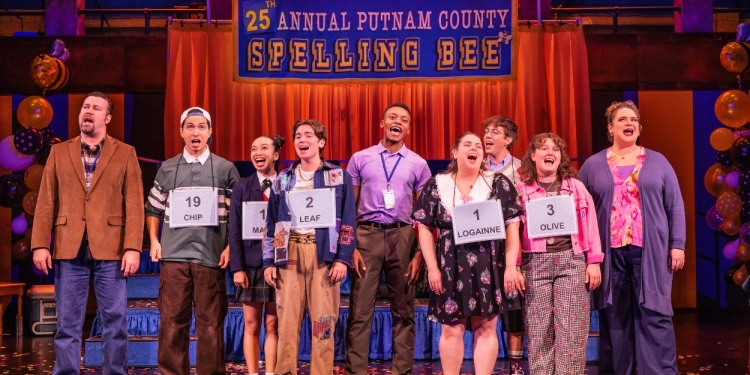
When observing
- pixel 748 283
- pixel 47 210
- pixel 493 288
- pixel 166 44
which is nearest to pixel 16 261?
pixel 166 44

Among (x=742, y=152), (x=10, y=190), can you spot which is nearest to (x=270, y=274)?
(x=10, y=190)

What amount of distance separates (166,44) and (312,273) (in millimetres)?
5197

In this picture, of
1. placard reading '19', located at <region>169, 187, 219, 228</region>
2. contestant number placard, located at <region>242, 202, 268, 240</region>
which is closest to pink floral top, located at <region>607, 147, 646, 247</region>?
contestant number placard, located at <region>242, 202, 268, 240</region>

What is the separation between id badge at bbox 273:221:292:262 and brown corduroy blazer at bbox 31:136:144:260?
29.7 inches

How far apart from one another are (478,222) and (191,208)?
62.9 inches

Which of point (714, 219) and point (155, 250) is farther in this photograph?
point (714, 219)

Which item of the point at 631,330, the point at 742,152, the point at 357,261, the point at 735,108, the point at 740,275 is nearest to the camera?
the point at 631,330

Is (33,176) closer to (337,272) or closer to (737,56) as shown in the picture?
(337,272)

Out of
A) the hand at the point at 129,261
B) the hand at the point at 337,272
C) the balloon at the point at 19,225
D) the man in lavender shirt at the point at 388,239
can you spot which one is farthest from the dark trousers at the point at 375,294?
the balloon at the point at 19,225

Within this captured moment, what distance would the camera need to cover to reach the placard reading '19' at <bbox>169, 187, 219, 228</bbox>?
4434 millimetres

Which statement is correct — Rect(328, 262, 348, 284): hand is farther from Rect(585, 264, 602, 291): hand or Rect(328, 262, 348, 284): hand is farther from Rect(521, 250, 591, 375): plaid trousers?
Rect(585, 264, 602, 291): hand

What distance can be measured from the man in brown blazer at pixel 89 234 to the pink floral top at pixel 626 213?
259 centimetres

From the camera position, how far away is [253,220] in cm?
458

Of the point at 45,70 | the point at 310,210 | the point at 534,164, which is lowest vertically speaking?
the point at 310,210
